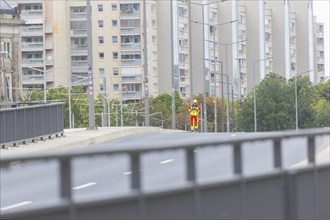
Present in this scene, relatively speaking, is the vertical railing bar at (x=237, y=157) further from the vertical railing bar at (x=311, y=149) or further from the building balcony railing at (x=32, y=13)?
the building balcony railing at (x=32, y=13)

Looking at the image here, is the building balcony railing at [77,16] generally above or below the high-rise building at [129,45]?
above

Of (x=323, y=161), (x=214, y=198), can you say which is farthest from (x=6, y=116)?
(x=214, y=198)

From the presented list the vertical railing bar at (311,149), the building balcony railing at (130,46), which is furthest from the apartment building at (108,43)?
the vertical railing bar at (311,149)

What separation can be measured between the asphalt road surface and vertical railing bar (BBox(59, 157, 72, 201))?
40mm

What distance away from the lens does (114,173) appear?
8.51 metres

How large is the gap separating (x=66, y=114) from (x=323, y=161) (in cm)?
10524

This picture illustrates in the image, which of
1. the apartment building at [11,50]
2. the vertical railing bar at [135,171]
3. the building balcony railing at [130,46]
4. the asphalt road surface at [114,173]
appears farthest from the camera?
the building balcony railing at [130,46]

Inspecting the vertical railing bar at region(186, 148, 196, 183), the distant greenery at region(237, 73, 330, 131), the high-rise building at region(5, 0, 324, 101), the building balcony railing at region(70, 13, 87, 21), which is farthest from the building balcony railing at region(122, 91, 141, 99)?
the vertical railing bar at region(186, 148, 196, 183)

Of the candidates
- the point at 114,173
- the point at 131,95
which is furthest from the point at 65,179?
the point at 131,95

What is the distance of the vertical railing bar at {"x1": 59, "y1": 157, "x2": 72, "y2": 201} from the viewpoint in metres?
7.85

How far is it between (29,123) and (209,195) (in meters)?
26.5

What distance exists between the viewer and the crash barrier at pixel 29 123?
33.4 m

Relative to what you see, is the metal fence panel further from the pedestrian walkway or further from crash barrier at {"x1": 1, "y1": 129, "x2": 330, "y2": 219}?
the pedestrian walkway

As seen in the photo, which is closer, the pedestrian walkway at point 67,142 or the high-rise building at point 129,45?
the pedestrian walkway at point 67,142
